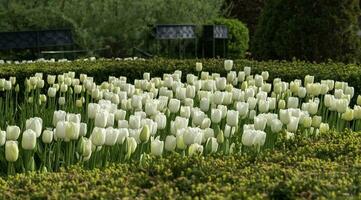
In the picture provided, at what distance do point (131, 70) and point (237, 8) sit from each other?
14.3 metres

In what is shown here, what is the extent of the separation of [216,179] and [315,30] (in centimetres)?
756

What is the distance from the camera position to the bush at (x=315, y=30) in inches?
420

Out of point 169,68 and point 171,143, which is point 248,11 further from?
point 171,143

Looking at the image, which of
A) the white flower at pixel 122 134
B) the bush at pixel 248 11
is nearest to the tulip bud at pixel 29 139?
the white flower at pixel 122 134

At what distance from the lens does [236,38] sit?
18.0 metres

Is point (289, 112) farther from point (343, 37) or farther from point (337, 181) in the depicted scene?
point (343, 37)

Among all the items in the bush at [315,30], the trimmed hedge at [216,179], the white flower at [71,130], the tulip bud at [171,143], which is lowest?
the trimmed hedge at [216,179]

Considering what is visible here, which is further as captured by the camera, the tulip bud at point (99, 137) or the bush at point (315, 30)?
the bush at point (315, 30)

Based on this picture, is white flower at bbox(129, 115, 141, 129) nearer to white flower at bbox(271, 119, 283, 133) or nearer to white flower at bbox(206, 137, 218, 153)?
white flower at bbox(206, 137, 218, 153)

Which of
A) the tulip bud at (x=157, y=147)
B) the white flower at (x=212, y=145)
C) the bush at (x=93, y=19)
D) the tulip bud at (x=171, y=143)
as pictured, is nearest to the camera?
the tulip bud at (x=157, y=147)

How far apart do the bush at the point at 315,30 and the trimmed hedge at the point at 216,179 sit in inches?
265

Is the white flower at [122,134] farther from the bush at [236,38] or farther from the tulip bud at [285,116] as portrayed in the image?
the bush at [236,38]

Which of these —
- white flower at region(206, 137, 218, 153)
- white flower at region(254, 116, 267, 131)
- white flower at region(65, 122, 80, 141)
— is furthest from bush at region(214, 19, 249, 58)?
white flower at region(65, 122, 80, 141)

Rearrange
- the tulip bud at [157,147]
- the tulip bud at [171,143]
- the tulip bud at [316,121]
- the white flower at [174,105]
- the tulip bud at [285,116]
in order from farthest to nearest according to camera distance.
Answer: the white flower at [174,105] → the tulip bud at [316,121] → the tulip bud at [285,116] → the tulip bud at [171,143] → the tulip bud at [157,147]
